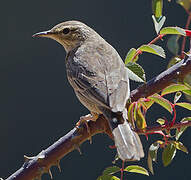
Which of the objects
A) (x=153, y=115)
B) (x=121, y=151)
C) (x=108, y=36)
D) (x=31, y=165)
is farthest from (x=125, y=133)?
(x=108, y=36)

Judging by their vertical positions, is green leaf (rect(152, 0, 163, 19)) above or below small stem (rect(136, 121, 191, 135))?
above

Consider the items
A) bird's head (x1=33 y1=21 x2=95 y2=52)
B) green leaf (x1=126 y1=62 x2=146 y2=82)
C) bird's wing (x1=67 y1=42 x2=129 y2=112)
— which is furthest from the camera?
bird's head (x1=33 y1=21 x2=95 y2=52)

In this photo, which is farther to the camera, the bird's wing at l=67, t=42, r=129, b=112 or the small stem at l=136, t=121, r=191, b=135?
the bird's wing at l=67, t=42, r=129, b=112

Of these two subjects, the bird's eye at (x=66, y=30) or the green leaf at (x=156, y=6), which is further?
the bird's eye at (x=66, y=30)

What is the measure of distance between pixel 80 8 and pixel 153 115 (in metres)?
2.40

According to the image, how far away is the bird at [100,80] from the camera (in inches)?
72.8

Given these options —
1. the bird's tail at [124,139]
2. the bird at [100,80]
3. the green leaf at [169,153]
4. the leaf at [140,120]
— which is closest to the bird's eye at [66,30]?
the bird at [100,80]

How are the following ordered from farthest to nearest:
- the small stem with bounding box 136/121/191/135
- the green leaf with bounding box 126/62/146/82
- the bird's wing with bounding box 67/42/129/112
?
1. the bird's wing with bounding box 67/42/129/112
2. the green leaf with bounding box 126/62/146/82
3. the small stem with bounding box 136/121/191/135

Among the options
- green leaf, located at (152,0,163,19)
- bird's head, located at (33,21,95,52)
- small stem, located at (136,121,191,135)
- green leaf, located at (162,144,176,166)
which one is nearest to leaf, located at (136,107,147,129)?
small stem, located at (136,121,191,135)

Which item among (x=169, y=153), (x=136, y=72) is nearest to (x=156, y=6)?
(x=136, y=72)

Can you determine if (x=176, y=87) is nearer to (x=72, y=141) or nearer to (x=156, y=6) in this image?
(x=156, y=6)

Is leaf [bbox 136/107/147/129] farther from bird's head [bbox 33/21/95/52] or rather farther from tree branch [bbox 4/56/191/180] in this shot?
bird's head [bbox 33/21/95/52]

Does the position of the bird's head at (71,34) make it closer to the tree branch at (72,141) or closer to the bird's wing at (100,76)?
the bird's wing at (100,76)

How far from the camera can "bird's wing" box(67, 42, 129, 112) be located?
216 centimetres
